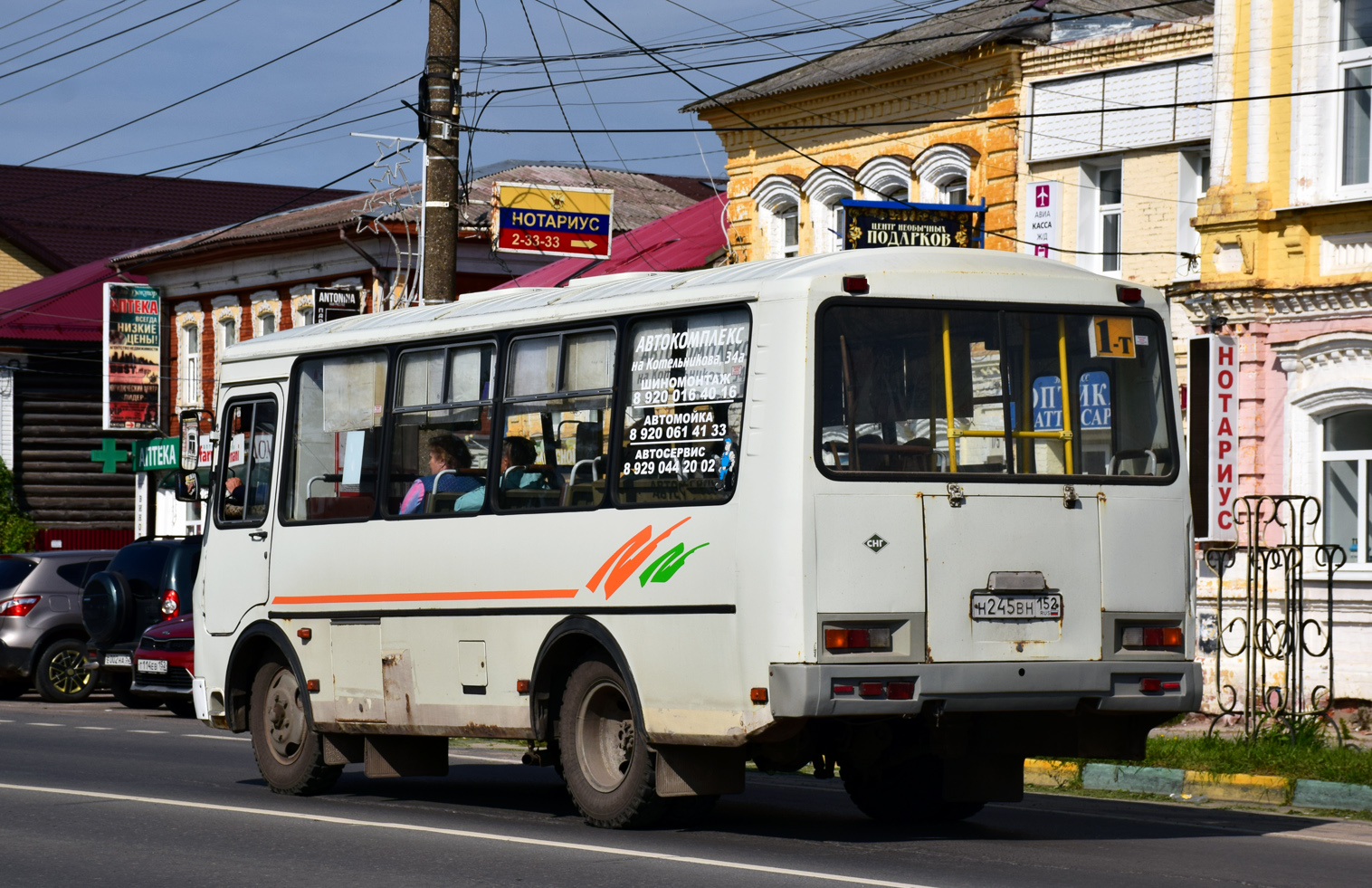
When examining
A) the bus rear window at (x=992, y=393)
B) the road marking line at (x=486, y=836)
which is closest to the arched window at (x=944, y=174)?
the bus rear window at (x=992, y=393)

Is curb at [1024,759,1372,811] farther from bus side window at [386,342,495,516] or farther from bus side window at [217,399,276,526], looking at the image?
bus side window at [217,399,276,526]

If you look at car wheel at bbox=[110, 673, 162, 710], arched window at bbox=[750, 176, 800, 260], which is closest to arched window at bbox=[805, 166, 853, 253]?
arched window at bbox=[750, 176, 800, 260]

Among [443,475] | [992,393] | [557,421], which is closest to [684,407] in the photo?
[557,421]

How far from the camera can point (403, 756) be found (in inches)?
512

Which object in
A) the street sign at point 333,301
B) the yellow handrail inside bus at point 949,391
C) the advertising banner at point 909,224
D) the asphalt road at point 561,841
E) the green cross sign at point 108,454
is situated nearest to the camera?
the asphalt road at point 561,841

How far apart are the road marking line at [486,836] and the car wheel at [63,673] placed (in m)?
11.0

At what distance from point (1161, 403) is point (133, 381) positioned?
3549 centimetres

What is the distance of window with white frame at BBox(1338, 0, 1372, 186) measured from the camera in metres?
19.6

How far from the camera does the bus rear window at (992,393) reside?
1003 cm

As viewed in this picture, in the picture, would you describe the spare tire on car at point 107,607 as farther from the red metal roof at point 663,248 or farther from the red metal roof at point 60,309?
the red metal roof at point 60,309

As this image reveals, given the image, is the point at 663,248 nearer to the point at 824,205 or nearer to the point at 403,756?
the point at 824,205

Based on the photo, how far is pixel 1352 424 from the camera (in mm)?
Result: 20094

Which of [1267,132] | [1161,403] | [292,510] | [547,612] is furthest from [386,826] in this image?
[1267,132]

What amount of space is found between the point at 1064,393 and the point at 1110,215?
13.5 metres
